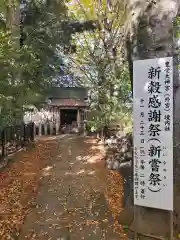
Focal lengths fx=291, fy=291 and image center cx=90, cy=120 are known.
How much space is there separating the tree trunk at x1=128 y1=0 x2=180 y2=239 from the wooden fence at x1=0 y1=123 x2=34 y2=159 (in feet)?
22.3

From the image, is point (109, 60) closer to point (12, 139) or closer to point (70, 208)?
point (12, 139)

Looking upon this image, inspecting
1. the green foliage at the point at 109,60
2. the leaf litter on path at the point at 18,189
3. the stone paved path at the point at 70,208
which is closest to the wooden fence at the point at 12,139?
the leaf litter on path at the point at 18,189

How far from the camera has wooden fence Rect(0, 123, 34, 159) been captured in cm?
1027

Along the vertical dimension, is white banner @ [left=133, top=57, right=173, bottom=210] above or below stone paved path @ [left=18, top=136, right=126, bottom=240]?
above

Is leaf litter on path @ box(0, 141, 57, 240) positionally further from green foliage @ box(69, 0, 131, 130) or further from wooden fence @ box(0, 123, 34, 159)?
green foliage @ box(69, 0, 131, 130)

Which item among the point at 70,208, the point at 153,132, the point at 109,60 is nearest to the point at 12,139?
the point at 109,60

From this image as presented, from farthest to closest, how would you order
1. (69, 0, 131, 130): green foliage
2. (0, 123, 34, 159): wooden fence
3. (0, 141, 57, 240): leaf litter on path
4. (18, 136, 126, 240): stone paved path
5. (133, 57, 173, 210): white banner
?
(69, 0, 131, 130): green foliage, (0, 123, 34, 159): wooden fence, (0, 141, 57, 240): leaf litter on path, (18, 136, 126, 240): stone paved path, (133, 57, 173, 210): white banner

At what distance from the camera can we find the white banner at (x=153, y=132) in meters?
4.16

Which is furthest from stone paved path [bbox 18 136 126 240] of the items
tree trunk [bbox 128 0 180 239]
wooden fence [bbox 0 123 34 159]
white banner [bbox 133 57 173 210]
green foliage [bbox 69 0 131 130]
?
green foliage [bbox 69 0 131 130]

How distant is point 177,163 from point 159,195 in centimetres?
65

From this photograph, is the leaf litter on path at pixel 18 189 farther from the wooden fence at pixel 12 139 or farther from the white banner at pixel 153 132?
the white banner at pixel 153 132

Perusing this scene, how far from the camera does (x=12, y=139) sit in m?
12.3

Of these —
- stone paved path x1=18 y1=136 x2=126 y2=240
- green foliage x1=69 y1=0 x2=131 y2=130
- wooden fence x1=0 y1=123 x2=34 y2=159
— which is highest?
green foliage x1=69 y1=0 x2=131 y2=130

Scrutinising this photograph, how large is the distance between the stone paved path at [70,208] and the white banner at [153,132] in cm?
108
